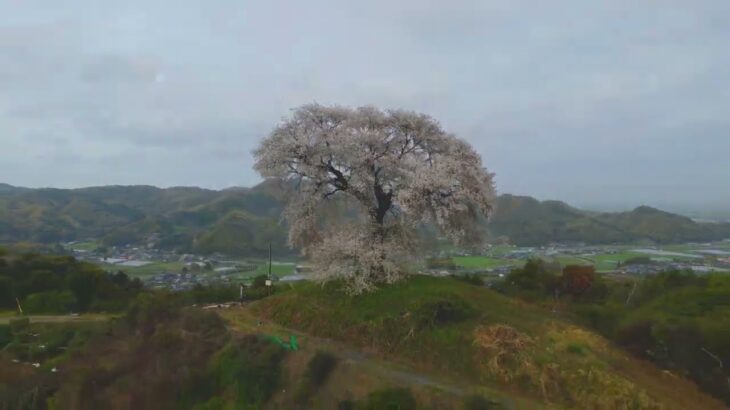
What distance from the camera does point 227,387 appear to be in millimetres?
14742

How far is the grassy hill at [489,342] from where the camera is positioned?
1198 cm

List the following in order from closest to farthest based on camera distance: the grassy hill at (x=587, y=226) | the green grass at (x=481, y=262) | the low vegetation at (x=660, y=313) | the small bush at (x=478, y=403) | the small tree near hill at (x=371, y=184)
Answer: the small bush at (x=478, y=403)
the low vegetation at (x=660, y=313)
the small tree near hill at (x=371, y=184)
the green grass at (x=481, y=262)
the grassy hill at (x=587, y=226)

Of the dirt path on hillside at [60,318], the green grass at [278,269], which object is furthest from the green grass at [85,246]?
the dirt path on hillside at [60,318]

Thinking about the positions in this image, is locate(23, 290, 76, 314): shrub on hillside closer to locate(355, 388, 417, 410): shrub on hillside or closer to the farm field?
the farm field

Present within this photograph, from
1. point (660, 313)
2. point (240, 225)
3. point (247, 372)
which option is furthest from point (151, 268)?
point (660, 313)

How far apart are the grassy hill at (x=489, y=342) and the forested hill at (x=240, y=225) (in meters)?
35.0

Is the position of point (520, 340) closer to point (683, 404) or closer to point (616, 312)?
point (683, 404)

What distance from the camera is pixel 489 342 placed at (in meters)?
13.6

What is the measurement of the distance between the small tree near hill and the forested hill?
3306 cm

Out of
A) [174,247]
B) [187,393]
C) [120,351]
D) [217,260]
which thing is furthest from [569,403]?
[174,247]

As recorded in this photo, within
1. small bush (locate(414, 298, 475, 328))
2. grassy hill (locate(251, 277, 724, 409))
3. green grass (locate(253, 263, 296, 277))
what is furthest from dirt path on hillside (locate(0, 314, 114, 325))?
small bush (locate(414, 298, 475, 328))

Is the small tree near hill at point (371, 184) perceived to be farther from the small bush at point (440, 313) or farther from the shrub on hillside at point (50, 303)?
the shrub on hillside at point (50, 303)

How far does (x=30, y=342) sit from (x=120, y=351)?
729 cm

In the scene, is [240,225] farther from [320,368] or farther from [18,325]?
[320,368]
